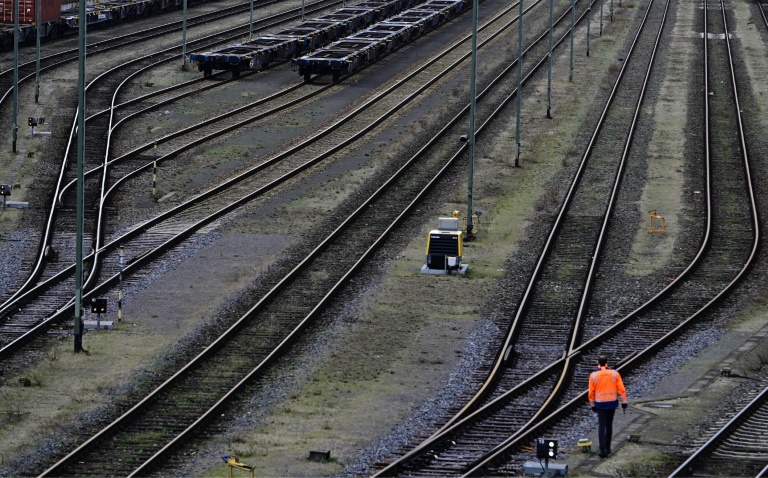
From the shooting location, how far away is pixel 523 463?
1881 centimetres

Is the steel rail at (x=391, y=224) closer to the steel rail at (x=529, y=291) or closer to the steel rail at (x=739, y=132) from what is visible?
the steel rail at (x=529, y=291)

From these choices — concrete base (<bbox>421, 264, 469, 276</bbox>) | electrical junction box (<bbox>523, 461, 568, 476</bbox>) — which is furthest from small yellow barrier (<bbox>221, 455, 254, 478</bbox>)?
concrete base (<bbox>421, 264, 469, 276</bbox>)

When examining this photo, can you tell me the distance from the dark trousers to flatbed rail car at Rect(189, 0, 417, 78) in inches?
1508

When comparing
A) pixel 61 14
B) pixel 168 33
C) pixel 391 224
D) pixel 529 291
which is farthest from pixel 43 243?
pixel 168 33

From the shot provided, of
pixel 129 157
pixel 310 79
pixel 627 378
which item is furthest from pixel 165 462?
pixel 310 79

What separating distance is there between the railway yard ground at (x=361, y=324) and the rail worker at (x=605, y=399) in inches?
11.2

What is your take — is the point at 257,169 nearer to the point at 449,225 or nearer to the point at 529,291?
the point at 449,225

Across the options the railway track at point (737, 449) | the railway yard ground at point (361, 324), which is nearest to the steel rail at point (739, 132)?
the railway track at point (737, 449)

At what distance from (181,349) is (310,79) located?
3385 cm

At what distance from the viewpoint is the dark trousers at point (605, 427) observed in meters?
19.1

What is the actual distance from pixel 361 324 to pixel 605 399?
8134 mm

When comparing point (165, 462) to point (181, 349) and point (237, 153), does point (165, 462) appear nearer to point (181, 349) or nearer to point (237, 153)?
point (181, 349)

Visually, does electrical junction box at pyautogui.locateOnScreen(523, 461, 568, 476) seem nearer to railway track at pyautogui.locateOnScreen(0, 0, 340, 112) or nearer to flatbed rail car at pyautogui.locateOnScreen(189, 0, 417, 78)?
railway track at pyautogui.locateOnScreen(0, 0, 340, 112)

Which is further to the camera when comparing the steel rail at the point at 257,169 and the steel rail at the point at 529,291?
the steel rail at the point at 257,169
